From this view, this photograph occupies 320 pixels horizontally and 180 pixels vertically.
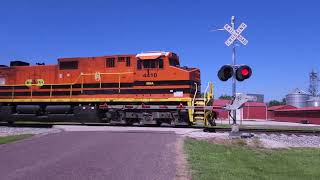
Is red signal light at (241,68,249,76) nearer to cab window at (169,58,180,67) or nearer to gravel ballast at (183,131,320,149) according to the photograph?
gravel ballast at (183,131,320,149)

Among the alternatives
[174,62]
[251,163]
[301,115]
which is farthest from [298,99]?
[251,163]

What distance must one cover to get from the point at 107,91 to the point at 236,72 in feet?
38.6

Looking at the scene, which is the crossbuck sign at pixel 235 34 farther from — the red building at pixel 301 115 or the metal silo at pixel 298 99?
the metal silo at pixel 298 99

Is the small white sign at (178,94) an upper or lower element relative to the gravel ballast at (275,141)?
upper

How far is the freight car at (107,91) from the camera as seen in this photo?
2511 centimetres

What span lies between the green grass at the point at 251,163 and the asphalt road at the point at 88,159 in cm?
72

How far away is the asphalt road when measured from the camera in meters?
8.92

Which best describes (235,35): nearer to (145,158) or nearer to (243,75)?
(243,75)

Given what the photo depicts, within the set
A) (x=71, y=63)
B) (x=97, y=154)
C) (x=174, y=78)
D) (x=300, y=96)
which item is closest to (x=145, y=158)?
(x=97, y=154)

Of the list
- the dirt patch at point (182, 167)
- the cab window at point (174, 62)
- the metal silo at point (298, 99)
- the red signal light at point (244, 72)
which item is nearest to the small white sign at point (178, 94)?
the cab window at point (174, 62)

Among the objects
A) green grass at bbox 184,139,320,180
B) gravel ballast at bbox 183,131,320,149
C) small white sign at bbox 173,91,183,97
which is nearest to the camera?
green grass at bbox 184,139,320,180

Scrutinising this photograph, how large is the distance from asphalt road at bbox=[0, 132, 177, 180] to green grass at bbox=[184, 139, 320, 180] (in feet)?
2.36

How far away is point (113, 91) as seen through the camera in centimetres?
2662

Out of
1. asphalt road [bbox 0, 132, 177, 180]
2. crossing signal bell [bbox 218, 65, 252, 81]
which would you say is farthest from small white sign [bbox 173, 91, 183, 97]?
asphalt road [bbox 0, 132, 177, 180]
